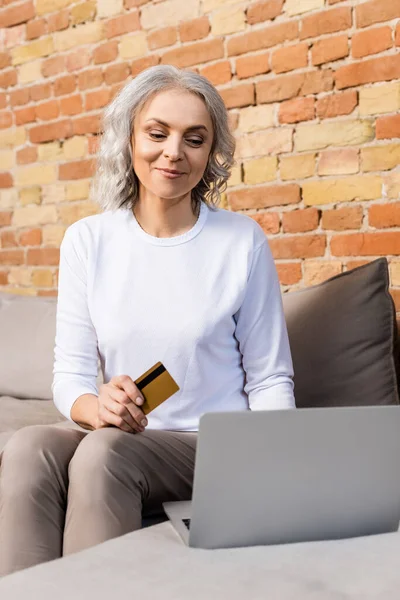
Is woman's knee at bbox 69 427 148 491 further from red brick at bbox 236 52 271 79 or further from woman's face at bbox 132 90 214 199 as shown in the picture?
red brick at bbox 236 52 271 79

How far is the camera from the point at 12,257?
3324 millimetres

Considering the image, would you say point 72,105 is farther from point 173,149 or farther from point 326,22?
point 173,149

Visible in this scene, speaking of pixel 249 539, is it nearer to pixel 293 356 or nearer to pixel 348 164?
pixel 293 356

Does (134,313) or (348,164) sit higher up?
(348,164)

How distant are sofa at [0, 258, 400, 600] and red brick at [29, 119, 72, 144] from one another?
0.70 m

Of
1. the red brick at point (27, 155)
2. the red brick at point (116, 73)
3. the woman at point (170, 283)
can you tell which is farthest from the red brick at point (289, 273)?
the red brick at point (27, 155)

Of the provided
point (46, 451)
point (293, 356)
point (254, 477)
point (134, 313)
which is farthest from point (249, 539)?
point (293, 356)

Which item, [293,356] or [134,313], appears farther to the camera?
[293,356]

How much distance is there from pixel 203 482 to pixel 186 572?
0.36 ft

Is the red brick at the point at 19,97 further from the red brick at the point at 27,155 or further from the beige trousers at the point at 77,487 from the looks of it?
the beige trousers at the point at 77,487

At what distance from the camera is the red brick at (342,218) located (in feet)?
7.34

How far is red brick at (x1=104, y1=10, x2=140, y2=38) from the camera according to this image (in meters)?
2.81

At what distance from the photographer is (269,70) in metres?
2.42

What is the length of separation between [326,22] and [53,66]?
4.15 ft
